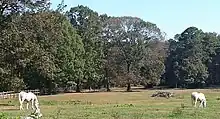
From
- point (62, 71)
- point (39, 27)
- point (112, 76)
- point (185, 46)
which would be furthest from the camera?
point (185, 46)

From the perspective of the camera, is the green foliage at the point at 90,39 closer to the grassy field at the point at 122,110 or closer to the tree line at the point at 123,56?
the tree line at the point at 123,56

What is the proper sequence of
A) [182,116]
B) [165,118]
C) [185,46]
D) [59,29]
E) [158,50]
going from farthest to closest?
[185,46] → [158,50] → [59,29] → [182,116] → [165,118]

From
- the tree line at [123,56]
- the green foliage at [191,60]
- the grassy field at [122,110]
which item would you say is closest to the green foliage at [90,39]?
the tree line at [123,56]

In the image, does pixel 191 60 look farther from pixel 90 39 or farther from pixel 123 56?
pixel 90 39

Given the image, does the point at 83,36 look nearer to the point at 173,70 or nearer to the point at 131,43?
the point at 131,43

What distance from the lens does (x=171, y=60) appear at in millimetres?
112875

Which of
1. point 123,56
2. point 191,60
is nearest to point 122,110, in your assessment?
point 123,56

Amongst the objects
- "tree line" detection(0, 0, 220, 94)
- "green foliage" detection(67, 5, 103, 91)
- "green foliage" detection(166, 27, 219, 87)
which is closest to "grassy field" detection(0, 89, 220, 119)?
"tree line" detection(0, 0, 220, 94)

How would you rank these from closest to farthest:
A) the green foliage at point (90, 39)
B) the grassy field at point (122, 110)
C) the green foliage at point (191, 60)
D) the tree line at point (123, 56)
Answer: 1. the grassy field at point (122, 110)
2. the tree line at point (123, 56)
3. the green foliage at point (90, 39)
4. the green foliage at point (191, 60)

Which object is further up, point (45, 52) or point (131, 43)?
point (131, 43)

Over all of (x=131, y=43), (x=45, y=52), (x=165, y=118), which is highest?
(x=131, y=43)

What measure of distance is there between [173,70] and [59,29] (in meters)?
67.3

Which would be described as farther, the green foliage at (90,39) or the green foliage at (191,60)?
the green foliage at (191,60)

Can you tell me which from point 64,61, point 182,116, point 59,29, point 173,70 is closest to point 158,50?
point 173,70
